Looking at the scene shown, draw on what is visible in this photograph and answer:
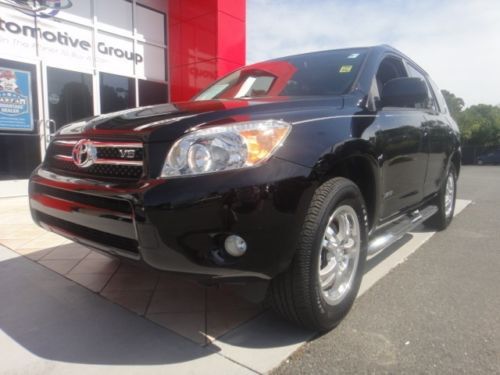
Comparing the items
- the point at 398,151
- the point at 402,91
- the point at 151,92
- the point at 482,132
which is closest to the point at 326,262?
the point at 398,151

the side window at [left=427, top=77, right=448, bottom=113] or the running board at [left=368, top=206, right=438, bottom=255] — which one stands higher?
the side window at [left=427, top=77, right=448, bottom=113]

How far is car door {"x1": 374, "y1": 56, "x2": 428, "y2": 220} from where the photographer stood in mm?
2680

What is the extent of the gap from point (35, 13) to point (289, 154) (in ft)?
27.3

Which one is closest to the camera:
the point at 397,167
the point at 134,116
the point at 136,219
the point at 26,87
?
the point at 136,219

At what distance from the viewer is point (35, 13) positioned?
7.95 metres

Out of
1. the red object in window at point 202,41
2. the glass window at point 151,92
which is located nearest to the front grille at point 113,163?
the red object in window at point 202,41

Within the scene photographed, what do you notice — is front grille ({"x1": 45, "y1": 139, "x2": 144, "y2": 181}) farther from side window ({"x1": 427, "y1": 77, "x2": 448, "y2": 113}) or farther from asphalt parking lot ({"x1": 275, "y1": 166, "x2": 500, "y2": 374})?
side window ({"x1": 427, "y1": 77, "x2": 448, "y2": 113})

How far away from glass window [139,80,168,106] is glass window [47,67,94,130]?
1.48 meters


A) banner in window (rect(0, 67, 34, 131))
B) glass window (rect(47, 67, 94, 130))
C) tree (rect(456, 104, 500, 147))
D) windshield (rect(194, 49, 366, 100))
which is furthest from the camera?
tree (rect(456, 104, 500, 147))

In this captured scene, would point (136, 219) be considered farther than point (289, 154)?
No

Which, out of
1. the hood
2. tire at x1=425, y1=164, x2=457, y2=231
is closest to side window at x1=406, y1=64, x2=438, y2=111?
tire at x1=425, y1=164, x2=457, y2=231

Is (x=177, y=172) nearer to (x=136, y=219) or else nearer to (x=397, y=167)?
(x=136, y=219)

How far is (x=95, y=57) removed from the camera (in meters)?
8.88

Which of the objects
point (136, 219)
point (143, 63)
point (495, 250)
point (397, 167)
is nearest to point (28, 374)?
point (136, 219)
